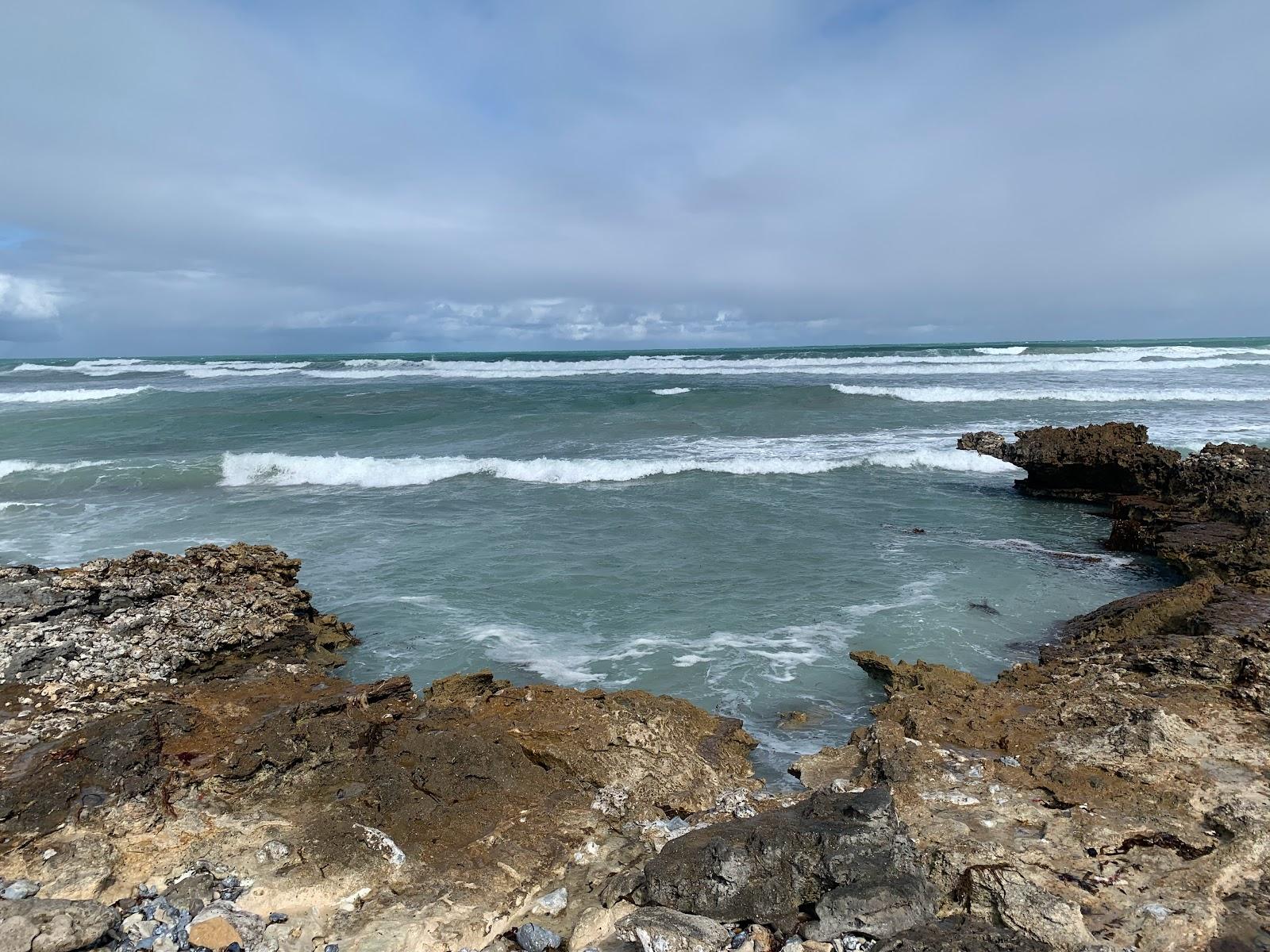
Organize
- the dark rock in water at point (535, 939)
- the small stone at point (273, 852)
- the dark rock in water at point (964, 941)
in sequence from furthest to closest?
the small stone at point (273, 852) → the dark rock in water at point (535, 939) → the dark rock in water at point (964, 941)

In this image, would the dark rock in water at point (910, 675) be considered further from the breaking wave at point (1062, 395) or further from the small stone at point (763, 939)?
the breaking wave at point (1062, 395)

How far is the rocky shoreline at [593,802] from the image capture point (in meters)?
3.36

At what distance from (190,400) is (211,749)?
34.9 meters

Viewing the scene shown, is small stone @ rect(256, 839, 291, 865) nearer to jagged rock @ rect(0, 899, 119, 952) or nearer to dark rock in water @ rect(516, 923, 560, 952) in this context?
jagged rock @ rect(0, 899, 119, 952)

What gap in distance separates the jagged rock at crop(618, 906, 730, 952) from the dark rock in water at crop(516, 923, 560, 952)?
0.32 m

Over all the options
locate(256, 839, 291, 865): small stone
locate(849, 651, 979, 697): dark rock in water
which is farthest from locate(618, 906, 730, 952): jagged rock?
locate(849, 651, 979, 697): dark rock in water

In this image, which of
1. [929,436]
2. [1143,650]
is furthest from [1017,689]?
[929,436]

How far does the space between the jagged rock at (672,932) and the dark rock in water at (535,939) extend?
325 millimetres

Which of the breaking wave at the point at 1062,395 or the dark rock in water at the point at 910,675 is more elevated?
the breaking wave at the point at 1062,395

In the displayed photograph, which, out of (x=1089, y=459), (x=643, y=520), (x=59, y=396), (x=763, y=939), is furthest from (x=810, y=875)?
(x=59, y=396)

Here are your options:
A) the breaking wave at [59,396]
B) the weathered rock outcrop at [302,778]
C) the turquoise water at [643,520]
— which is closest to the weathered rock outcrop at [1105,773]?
the turquoise water at [643,520]

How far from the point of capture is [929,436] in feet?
68.3

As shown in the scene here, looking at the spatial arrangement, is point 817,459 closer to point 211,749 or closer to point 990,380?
Result: point 211,749

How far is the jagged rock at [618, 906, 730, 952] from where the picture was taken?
10.5 ft
